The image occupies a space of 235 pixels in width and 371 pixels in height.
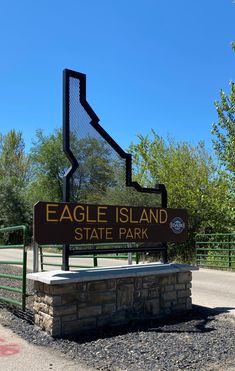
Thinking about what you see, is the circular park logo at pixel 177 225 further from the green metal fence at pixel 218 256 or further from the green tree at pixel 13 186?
the green tree at pixel 13 186

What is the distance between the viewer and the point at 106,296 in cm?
716

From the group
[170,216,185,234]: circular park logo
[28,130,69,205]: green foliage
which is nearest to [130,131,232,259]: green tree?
[170,216,185,234]: circular park logo

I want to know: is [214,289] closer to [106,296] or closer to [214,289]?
[214,289]

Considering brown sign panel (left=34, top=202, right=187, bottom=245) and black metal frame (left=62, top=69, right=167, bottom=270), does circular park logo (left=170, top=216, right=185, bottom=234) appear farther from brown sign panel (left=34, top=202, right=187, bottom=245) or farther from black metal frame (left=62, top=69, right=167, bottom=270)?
black metal frame (left=62, top=69, right=167, bottom=270)

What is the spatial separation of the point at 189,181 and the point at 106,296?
49.8 feet

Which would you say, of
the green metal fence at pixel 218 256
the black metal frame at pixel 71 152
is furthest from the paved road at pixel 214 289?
the black metal frame at pixel 71 152

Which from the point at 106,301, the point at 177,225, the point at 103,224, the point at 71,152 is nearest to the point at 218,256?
the point at 177,225

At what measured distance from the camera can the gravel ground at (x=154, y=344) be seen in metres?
5.46

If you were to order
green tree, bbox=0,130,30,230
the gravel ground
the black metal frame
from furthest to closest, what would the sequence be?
green tree, bbox=0,130,30,230
the black metal frame
the gravel ground

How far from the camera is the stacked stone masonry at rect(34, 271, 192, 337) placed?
6.63 metres

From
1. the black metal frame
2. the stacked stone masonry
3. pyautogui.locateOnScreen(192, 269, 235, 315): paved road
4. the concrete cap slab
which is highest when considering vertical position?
the black metal frame

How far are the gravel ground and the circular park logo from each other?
5.49 feet

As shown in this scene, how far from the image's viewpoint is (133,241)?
8.05m

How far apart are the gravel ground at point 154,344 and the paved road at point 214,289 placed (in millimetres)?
1245
